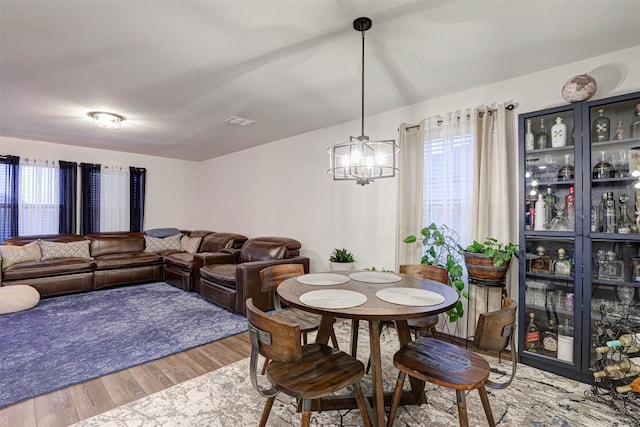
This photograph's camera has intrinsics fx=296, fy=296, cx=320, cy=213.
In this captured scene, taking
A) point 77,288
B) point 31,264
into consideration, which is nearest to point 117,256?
point 77,288

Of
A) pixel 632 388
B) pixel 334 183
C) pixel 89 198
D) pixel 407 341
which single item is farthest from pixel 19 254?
pixel 632 388

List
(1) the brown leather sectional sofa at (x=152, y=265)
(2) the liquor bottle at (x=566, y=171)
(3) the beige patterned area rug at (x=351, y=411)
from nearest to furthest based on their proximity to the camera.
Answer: (3) the beige patterned area rug at (x=351, y=411)
(2) the liquor bottle at (x=566, y=171)
(1) the brown leather sectional sofa at (x=152, y=265)

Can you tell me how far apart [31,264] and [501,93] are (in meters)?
6.53

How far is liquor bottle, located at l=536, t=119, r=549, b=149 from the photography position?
2547mm

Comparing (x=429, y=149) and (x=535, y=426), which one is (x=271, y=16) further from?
(x=535, y=426)

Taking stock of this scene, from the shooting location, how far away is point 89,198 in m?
5.61

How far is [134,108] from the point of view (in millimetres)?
3557

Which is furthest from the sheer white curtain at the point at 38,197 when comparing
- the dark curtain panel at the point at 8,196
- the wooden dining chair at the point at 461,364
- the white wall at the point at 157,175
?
the wooden dining chair at the point at 461,364

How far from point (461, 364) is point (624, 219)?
1825 mm

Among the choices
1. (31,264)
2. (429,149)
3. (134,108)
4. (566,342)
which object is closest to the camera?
(566,342)

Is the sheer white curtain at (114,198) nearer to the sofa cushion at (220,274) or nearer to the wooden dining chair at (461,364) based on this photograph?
the sofa cushion at (220,274)

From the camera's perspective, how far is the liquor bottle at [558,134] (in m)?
2.45

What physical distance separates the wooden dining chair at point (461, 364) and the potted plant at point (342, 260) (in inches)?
79.7

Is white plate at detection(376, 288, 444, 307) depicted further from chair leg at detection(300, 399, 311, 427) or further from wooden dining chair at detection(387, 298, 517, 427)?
chair leg at detection(300, 399, 311, 427)
